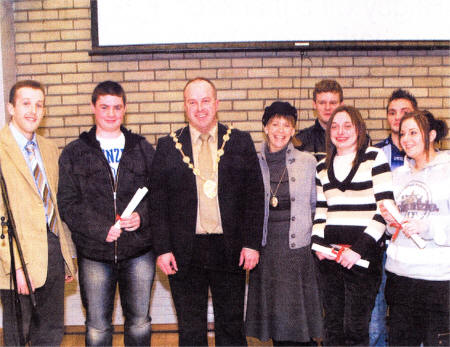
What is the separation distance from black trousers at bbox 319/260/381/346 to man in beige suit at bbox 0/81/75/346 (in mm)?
1556

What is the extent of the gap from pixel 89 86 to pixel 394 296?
9.78 ft

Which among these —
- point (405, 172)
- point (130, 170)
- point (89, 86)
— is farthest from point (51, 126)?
point (405, 172)

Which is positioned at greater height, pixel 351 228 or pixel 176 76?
pixel 176 76

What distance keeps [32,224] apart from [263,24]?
8.02 ft

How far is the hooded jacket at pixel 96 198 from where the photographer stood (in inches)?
102

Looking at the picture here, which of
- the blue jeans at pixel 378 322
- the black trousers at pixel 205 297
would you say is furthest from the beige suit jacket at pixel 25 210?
the blue jeans at pixel 378 322

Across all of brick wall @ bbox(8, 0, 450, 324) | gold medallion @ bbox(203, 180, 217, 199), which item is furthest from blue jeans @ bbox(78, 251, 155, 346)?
brick wall @ bbox(8, 0, 450, 324)

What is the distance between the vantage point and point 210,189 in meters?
2.64

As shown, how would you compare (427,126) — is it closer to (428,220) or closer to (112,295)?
(428,220)

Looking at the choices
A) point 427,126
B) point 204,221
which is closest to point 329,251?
point 204,221

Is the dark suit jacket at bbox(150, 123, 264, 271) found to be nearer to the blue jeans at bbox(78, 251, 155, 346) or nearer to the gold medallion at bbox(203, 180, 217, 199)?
the gold medallion at bbox(203, 180, 217, 199)

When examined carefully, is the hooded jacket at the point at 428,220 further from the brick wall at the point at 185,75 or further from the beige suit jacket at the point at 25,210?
the beige suit jacket at the point at 25,210

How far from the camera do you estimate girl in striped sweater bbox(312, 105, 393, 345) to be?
248 centimetres

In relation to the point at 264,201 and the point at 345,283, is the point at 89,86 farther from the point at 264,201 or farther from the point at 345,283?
Answer: the point at 345,283
